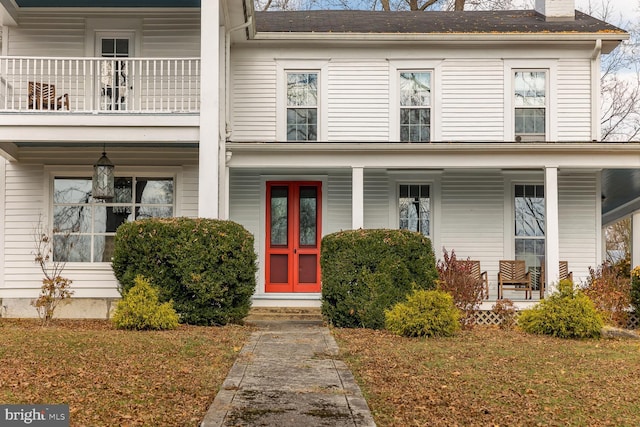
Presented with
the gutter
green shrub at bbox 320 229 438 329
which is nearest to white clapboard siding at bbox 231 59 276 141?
the gutter

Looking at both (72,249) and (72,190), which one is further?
(72,190)

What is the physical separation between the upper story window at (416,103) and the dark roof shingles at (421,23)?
968mm

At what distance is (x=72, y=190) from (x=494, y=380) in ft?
30.7

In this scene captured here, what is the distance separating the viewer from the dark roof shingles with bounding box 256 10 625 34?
14.4 metres

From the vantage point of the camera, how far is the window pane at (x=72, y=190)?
12758 millimetres

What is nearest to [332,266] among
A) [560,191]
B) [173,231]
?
[173,231]

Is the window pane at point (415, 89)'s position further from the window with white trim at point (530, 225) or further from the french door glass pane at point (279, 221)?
the french door glass pane at point (279, 221)

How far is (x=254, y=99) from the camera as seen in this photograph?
14188 mm

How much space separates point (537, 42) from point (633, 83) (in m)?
14.7

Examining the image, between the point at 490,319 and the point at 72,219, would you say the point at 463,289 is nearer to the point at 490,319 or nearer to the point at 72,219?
the point at 490,319

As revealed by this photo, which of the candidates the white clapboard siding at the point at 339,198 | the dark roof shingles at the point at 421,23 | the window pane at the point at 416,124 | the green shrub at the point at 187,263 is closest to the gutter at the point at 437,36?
the dark roof shingles at the point at 421,23

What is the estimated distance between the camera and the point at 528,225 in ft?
47.3

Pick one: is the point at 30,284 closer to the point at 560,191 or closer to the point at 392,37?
the point at 392,37

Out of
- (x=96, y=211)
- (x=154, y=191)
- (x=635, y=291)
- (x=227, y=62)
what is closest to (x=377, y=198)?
(x=227, y=62)
